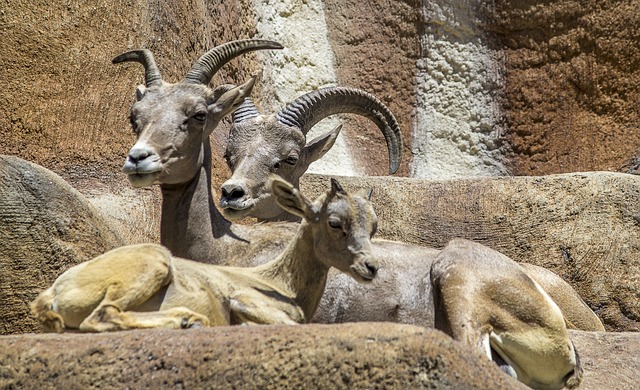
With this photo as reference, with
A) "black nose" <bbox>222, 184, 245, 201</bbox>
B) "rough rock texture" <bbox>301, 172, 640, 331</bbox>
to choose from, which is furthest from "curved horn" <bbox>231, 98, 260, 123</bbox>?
"rough rock texture" <bbox>301, 172, 640, 331</bbox>

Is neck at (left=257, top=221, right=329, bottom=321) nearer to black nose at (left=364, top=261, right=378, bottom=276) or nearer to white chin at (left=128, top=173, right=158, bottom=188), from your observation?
black nose at (left=364, top=261, right=378, bottom=276)

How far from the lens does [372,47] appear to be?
1661cm

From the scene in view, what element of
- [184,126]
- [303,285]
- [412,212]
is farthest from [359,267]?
[412,212]

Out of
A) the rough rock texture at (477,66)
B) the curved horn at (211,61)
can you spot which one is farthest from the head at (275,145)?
the rough rock texture at (477,66)

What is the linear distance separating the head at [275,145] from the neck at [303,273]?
1787 millimetres

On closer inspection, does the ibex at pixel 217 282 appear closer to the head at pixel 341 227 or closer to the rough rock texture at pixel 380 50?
the head at pixel 341 227

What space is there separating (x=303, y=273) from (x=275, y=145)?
2.74m

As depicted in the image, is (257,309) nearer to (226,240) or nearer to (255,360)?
(255,360)

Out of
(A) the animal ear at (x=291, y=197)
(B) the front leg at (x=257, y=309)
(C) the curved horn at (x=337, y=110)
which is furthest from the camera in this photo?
(C) the curved horn at (x=337, y=110)

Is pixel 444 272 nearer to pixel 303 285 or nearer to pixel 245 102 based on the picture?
pixel 303 285

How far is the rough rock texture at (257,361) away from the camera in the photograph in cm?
612

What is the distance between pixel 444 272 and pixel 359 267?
148 cm

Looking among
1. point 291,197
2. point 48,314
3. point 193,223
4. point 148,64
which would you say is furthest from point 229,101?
point 48,314

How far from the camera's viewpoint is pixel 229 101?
10039mm
